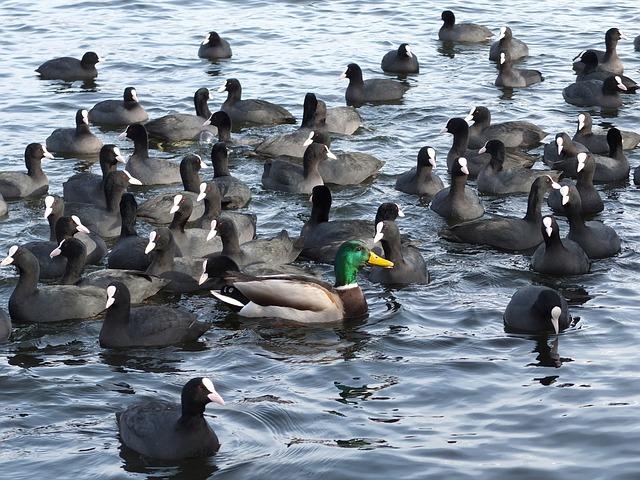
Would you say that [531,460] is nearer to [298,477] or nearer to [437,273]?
[298,477]

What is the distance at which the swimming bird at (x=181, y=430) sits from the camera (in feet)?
37.7

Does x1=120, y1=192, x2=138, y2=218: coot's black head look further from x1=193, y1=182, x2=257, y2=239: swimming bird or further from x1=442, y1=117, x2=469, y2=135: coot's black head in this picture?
x1=442, y1=117, x2=469, y2=135: coot's black head

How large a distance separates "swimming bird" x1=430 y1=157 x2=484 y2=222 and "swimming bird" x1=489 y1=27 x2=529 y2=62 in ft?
29.5

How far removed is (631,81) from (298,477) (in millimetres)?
15461

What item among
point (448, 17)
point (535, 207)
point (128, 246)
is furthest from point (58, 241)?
point (448, 17)

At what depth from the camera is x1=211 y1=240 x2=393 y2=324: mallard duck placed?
14852 millimetres

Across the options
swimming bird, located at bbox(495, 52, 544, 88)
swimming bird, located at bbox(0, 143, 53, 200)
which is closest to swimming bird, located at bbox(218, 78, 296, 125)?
swimming bird, located at bbox(495, 52, 544, 88)

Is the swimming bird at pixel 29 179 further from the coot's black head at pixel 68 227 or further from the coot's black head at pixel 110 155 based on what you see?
the coot's black head at pixel 68 227

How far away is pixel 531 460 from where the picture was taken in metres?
11.6

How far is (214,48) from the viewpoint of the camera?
27453 mm

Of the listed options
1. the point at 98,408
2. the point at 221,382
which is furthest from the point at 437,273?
the point at 98,408

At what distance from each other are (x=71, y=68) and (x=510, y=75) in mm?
8395

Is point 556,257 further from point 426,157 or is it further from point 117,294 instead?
point 117,294

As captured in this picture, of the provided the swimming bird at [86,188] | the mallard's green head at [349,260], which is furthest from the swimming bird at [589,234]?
the swimming bird at [86,188]
